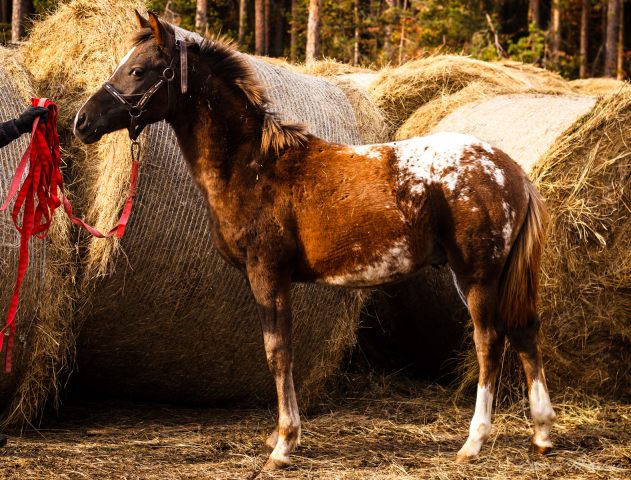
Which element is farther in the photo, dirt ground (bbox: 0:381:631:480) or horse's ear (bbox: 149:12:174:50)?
horse's ear (bbox: 149:12:174:50)

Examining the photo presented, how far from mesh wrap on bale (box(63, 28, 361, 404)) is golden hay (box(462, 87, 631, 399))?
1.37 metres

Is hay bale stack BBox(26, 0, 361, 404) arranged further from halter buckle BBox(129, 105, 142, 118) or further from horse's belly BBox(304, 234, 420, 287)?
horse's belly BBox(304, 234, 420, 287)

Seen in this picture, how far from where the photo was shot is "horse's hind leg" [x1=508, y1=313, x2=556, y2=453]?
4641 millimetres

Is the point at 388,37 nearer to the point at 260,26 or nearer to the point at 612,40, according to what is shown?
the point at 260,26

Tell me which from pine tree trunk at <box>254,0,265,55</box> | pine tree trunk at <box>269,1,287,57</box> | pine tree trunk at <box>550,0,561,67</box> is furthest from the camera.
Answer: pine tree trunk at <box>269,1,287,57</box>

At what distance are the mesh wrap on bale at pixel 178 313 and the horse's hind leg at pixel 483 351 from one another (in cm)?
141

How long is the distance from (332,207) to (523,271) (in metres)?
1.07

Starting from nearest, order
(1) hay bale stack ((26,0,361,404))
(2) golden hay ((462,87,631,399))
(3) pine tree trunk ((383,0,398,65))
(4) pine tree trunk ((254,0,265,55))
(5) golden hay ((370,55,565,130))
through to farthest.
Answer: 1. (1) hay bale stack ((26,0,361,404))
2. (2) golden hay ((462,87,631,399))
3. (5) golden hay ((370,55,565,130))
4. (4) pine tree trunk ((254,0,265,55))
5. (3) pine tree trunk ((383,0,398,65))

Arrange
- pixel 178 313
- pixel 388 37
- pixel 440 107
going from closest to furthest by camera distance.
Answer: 1. pixel 178 313
2. pixel 440 107
3. pixel 388 37

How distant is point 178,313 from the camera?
17.5ft

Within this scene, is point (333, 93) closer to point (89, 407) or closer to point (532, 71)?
point (89, 407)

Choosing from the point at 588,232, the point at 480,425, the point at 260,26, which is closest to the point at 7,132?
the point at 480,425

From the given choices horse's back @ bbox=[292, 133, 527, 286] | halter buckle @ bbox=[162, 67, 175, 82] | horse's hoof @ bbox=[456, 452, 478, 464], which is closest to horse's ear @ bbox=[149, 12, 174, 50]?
halter buckle @ bbox=[162, 67, 175, 82]

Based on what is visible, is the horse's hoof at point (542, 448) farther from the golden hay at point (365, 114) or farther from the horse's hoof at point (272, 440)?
the golden hay at point (365, 114)
